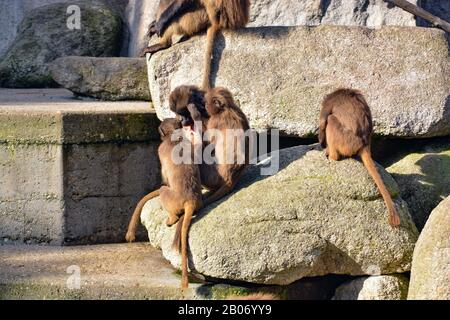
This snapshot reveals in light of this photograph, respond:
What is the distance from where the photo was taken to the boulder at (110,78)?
8742 millimetres

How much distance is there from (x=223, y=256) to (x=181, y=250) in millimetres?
303

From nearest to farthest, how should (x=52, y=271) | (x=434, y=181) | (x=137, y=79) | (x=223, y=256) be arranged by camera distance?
(x=223, y=256)
(x=52, y=271)
(x=434, y=181)
(x=137, y=79)

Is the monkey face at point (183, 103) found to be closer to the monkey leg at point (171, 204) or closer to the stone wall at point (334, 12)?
the monkey leg at point (171, 204)

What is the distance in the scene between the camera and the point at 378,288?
6.34 m

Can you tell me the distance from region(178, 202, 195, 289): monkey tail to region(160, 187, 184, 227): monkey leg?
8cm

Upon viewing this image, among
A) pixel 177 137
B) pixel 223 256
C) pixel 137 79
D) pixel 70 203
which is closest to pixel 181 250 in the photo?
pixel 223 256

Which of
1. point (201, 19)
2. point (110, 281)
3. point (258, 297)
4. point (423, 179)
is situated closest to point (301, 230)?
point (258, 297)

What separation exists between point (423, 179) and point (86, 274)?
2634mm

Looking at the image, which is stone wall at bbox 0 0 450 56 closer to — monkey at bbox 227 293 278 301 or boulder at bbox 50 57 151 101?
boulder at bbox 50 57 151 101

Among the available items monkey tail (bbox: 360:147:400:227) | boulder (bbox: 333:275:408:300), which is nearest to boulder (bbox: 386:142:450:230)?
monkey tail (bbox: 360:147:400:227)

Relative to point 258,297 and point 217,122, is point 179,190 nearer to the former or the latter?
point 217,122

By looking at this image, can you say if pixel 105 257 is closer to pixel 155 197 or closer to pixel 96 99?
pixel 155 197

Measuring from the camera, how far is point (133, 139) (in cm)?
764

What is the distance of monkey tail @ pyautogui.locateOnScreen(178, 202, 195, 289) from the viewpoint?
20.4 ft
